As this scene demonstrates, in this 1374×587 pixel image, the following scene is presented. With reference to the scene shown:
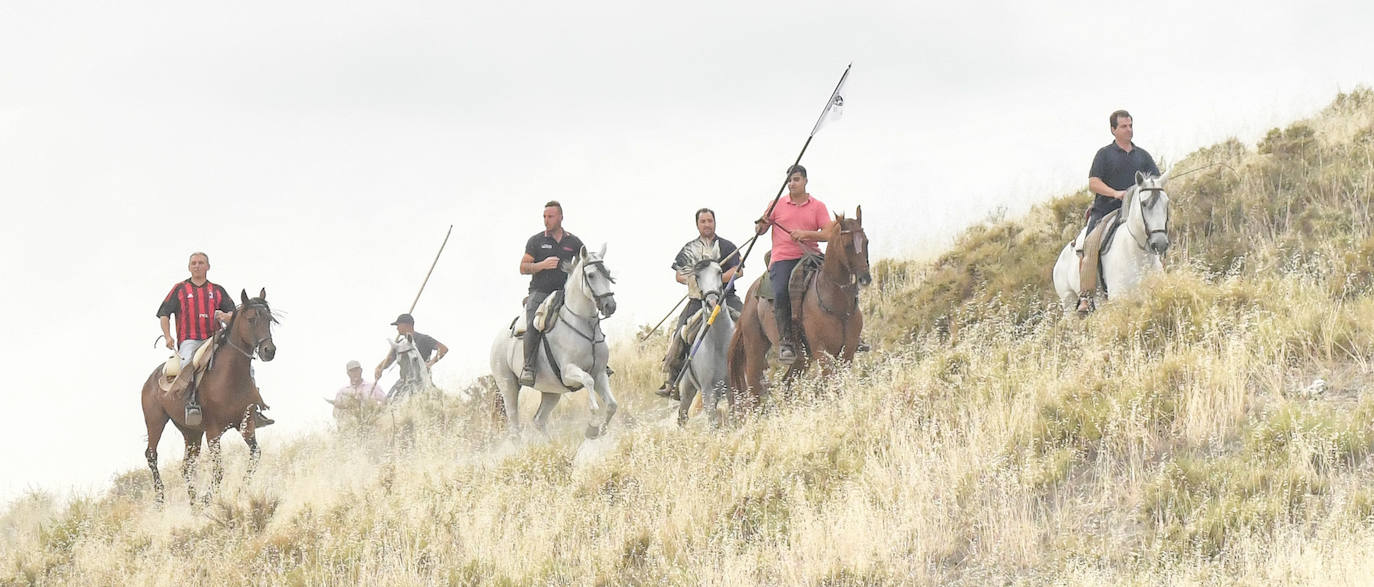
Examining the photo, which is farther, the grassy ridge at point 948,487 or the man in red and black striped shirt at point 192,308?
the man in red and black striped shirt at point 192,308

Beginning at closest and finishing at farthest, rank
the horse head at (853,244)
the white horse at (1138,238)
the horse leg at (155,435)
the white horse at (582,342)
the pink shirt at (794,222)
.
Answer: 1. the horse head at (853,244)
2. the white horse at (1138,238)
3. the pink shirt at (794,222)
4. the white horse at (582,342)
5. the horse leg at (155,435)

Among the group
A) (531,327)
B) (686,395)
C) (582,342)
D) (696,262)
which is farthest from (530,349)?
(696,262)

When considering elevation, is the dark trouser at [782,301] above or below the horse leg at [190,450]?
above

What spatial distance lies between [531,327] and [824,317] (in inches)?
151

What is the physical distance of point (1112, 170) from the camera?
15461 mm

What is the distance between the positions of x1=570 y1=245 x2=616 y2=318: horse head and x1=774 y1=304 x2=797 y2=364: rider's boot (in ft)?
5.73

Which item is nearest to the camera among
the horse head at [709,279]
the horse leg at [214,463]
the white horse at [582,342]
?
the horse leg at [214,463]

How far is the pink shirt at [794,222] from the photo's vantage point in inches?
581

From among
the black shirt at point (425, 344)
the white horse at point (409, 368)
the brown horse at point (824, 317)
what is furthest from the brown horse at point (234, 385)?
the black shirt at point (425, 344)

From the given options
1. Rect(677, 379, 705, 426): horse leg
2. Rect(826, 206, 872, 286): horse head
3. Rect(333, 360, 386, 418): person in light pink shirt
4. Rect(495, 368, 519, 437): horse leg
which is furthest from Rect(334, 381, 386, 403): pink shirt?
Rect(826, 206, 872, 286): horse head

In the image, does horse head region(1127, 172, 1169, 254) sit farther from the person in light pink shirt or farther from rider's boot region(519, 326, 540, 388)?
the person in light pink shirt

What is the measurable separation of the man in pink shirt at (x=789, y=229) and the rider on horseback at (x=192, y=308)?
5.91m

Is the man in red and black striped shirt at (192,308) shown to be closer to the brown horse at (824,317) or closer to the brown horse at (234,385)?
the brown horse at (234,385)

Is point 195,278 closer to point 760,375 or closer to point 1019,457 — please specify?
point 760,375
